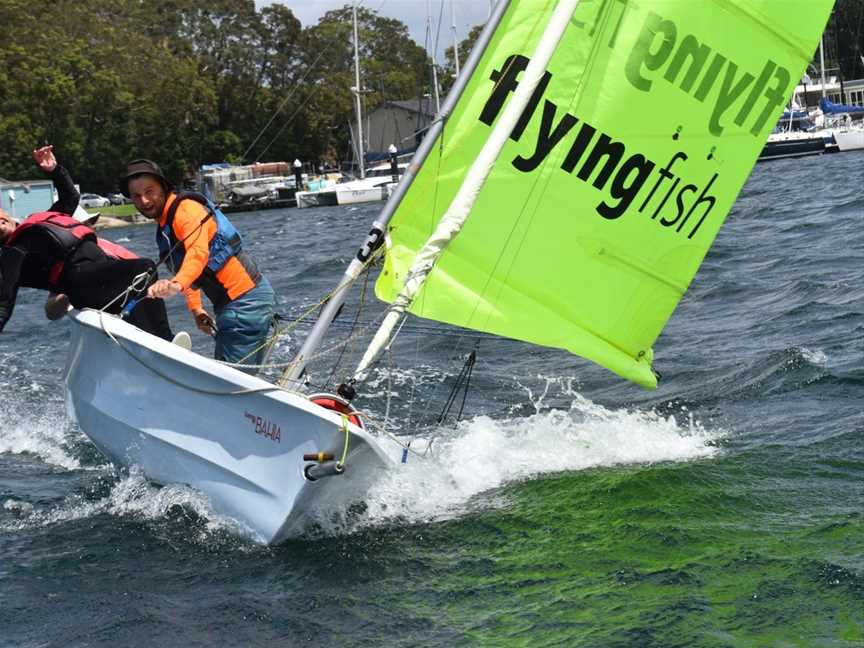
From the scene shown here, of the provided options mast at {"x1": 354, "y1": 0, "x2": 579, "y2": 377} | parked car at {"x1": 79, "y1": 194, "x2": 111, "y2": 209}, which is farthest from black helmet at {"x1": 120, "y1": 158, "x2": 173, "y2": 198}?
parked car at {"x1": 79, "y1": 194, "x2": 111, "y2": 209}

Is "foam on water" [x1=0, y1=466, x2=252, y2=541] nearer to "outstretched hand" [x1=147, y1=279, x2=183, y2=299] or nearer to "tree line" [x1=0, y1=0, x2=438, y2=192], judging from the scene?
"outstretched hand" [x1=147, y1=279, x2=183, y2=299]

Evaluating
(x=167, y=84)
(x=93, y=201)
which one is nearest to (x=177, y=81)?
(x=167, y=84)

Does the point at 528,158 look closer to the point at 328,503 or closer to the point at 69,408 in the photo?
the point at 328,503

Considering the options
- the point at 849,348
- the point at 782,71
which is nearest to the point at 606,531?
the point at 782,71

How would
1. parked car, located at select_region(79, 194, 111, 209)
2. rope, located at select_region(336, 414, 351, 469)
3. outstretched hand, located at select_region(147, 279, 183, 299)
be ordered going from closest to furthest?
rope, located at select_region(336, 414, 351, 469)
outstretched hand, located at select_region(147, 279, 183, 299)
parked car, located at select_region(79, 194, 111, 209)

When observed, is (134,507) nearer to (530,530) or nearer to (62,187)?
(62,187)

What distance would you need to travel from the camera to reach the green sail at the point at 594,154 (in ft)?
19.9

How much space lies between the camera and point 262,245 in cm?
2462

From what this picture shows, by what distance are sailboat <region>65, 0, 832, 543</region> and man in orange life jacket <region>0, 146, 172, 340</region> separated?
0.21 metres

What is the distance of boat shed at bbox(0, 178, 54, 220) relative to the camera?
3325 centimetres

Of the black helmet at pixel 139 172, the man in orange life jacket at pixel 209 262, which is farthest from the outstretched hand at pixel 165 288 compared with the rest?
the black helmet at pixel 139 172

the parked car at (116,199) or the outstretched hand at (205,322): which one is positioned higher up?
the outstretched hand at (205,322)

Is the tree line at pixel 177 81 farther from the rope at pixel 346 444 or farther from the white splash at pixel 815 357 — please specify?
the rope at pixel 346 444

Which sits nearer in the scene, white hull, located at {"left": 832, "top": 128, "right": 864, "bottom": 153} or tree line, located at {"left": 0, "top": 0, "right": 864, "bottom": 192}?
white hull, located at {"left": 832, "top": 128, "right": 864, "bottom": 153}
